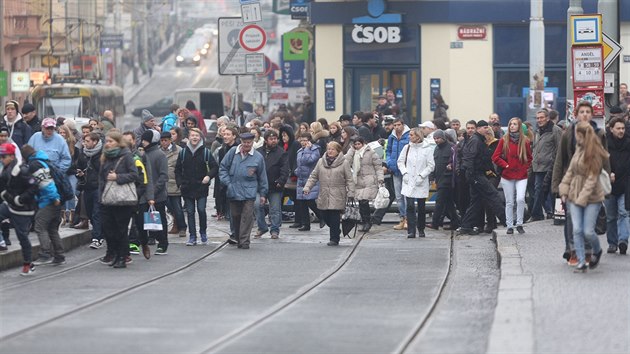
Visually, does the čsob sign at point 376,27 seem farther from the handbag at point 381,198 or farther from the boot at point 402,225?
the handbag at point 381,198

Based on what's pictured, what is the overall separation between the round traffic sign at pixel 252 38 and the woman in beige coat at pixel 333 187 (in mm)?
8247

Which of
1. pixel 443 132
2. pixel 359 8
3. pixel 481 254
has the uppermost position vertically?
pixel 359 8

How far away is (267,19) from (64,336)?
104 meters

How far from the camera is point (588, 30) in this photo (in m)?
19.0

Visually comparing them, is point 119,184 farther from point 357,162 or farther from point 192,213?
point 357,162

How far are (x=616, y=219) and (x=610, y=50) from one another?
15.4 ft

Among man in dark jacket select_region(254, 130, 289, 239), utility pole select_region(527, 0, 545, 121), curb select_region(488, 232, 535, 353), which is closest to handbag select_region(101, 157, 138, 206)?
man in dark jacket select_region(254, 130, 289, 239)

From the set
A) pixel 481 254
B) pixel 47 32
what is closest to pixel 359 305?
pixel 481 254

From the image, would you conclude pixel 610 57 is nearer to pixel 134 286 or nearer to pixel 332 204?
pixel 332 204

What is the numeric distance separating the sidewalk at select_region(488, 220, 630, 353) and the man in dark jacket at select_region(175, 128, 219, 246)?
15.3 ft

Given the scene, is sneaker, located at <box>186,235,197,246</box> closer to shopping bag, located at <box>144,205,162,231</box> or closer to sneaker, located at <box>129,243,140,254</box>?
sneaker, located at <box>129,243,140,254</box>

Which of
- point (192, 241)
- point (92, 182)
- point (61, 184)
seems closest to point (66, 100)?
point (92, 182)

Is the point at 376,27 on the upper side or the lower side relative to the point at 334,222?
upper

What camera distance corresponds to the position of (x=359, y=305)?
1364 cm
